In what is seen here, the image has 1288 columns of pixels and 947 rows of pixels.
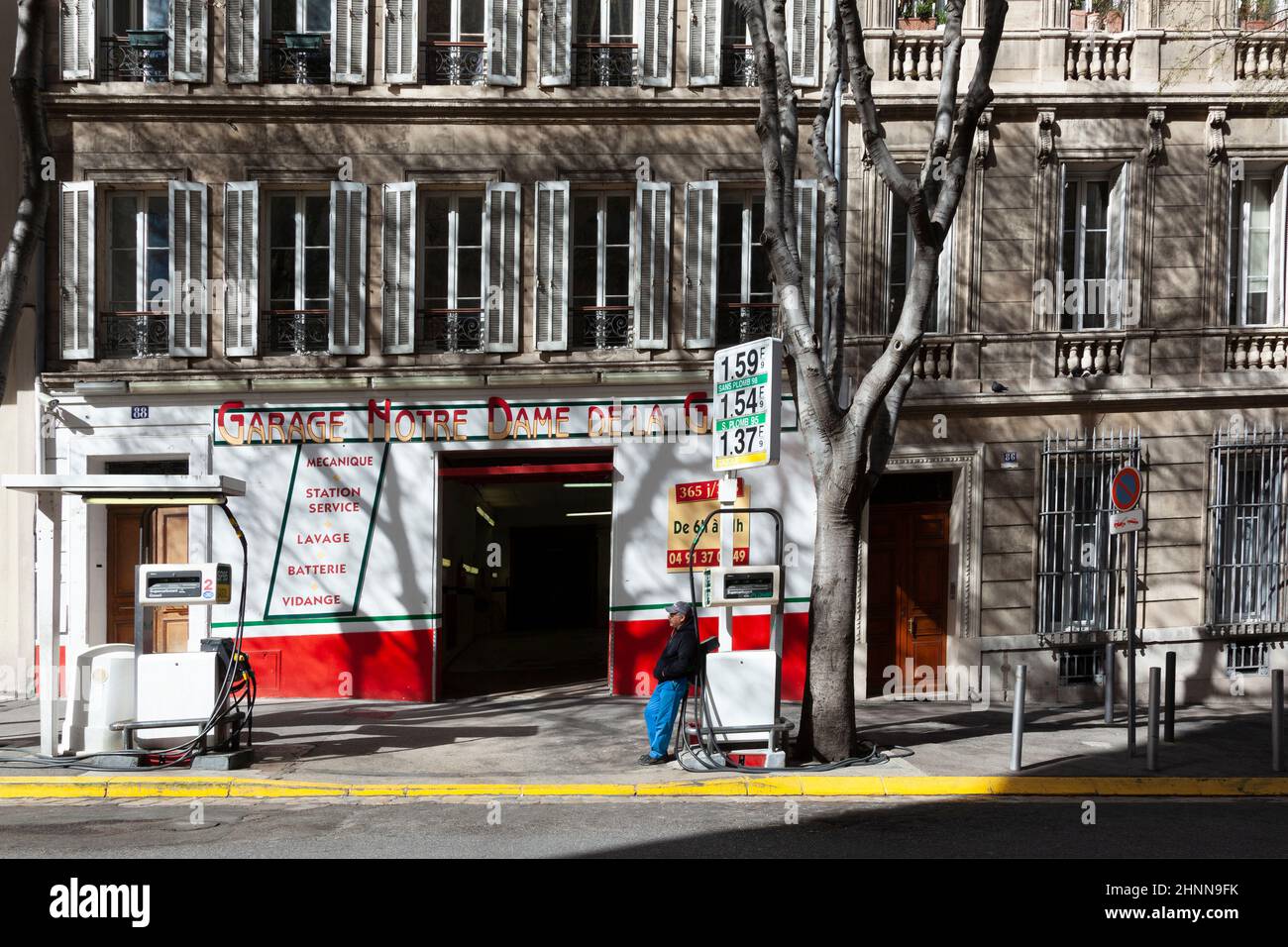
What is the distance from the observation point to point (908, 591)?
52.1 feet

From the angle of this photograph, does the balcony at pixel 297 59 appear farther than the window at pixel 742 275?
No

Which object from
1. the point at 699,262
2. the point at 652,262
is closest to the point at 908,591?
the point at 699,262

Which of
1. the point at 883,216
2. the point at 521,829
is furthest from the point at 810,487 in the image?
the point at 521,829

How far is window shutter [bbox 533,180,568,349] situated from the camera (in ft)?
51.0

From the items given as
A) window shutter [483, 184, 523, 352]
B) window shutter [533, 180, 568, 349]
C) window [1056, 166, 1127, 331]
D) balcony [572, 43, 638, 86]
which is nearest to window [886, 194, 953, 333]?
window [1056, 166, 1127, 331]

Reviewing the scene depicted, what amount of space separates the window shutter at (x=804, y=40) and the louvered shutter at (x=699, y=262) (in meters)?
1.95

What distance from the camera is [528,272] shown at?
15688 mm

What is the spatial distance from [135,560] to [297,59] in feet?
22.5

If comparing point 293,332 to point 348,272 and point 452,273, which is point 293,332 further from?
point 452,273

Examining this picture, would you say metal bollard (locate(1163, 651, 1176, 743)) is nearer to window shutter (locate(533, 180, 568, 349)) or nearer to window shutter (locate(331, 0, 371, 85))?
window shutter (locate(533, 180, 568, 349))

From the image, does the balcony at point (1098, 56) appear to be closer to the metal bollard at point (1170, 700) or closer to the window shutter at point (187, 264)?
the metal bollard at point (1170, 700)

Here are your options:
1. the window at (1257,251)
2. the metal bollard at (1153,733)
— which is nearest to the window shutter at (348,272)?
the metal bollard at (1153,733)

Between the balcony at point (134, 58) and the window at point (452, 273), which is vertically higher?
the balcony at point (134, 58)

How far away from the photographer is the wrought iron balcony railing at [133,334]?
1546cm
